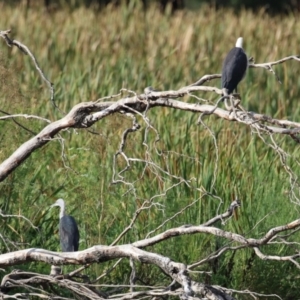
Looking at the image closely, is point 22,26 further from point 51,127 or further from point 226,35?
point 51,127

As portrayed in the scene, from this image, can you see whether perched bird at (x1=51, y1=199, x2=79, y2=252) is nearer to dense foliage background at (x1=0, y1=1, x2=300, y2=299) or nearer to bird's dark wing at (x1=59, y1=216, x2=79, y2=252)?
bird's dark wing at (x1=59, y1=216, x2=79, y2=252)

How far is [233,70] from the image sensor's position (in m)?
5.41

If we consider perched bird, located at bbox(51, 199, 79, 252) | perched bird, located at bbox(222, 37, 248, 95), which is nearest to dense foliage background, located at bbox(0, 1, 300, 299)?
perched bird, located at bbox(51, 199, 79, 252)

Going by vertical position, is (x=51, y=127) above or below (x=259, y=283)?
above

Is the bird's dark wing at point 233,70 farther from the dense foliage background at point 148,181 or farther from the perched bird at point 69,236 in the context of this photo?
the perched bird at point 69,236

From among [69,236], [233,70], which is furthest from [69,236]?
[233,70]

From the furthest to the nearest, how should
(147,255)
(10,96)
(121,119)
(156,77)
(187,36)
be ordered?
(187,36), (156,77), (121,119), (10,96), (147,255)

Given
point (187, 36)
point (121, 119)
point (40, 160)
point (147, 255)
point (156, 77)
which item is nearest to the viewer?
point (147, 255)

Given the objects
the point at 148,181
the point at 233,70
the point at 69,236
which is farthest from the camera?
the point at 148,181

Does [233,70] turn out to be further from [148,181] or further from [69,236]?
[69,236]

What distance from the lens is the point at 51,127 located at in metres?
4.80

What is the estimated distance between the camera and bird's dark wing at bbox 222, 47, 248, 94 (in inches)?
211

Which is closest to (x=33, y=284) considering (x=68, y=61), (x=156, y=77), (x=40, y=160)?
(x=40, y=160)

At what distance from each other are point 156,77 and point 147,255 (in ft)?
18.1
